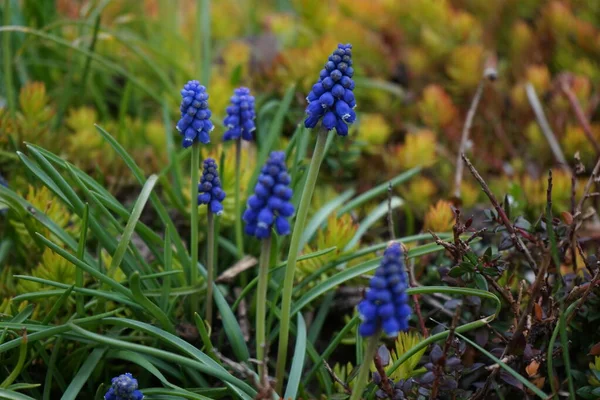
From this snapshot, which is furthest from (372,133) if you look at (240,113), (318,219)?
(240,113)

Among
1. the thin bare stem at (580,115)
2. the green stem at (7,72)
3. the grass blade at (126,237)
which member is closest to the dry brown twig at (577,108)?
the thin bare stem at (580,115)

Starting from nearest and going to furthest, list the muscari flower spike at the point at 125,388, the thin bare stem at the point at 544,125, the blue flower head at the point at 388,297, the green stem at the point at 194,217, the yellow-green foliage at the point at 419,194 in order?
the blue flower head at the point at 388,297 < the muscari flower spike at the point at 125,388 < the green stem at the point at 194,217 < the yellow-green foliage at the point at 419,194 < the thin bare stem at the point at 544,125

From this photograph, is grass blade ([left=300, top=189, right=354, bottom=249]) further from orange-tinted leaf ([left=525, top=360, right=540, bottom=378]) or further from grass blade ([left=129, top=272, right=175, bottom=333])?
orange-tinted leaf ([left=525, top=360, right=540, bottom=378])

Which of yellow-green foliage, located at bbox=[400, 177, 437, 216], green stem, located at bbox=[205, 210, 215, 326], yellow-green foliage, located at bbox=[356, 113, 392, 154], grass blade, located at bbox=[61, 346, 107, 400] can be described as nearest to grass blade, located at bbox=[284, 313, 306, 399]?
green stem, located at bbox=[205, 210, 215, 326]

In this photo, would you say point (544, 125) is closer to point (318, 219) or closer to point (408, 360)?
point (318, 219)

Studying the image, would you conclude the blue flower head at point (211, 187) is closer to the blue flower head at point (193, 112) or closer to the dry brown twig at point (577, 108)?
the blue flower head at point (193, 112)

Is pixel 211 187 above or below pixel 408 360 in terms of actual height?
above

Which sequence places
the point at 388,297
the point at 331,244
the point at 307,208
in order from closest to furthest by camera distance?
the point at 388,297, the point at 307,208, the point at 331,244

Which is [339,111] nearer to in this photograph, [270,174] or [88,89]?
[270,174]
